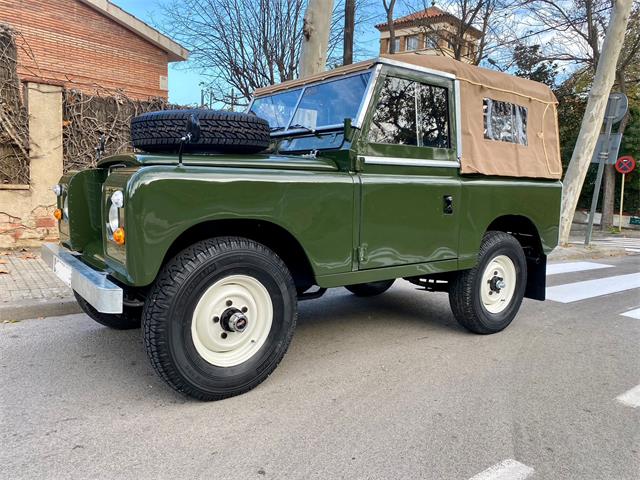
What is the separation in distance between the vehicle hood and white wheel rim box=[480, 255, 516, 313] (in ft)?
6.60

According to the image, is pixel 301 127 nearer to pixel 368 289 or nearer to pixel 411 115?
pixel 411 115

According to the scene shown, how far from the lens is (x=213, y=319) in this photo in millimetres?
3025

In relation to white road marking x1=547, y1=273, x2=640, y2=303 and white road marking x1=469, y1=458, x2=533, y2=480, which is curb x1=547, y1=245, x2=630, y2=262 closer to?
white road marking x1=547, y1=273, x2=640, y2=303

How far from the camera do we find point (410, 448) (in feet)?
8.57

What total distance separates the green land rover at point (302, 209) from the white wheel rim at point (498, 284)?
17 millimetres

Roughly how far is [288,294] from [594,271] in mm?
7561

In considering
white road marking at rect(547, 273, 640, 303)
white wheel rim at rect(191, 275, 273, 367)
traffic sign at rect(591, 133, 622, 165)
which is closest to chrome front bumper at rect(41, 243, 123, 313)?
white wheel rim at rect(191, 275, 273, 367)

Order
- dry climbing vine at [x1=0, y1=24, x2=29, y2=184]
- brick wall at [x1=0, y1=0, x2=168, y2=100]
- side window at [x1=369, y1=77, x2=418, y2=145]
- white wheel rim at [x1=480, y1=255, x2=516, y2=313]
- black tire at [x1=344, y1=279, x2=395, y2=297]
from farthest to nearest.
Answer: brick wall at [x1=0, y1=0, x2=168, y2=100] → dry climbing vine at [x1=0, y1=24, x2=29, y2=184] → black tire at [x1=344, y1=279, x2=395, y2=297] → white wheel rim at [x1=480, y1=255, x2=516, y2=313] → side window at [x1=369, y1=77, x2=418, y2=145]

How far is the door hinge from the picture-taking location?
137 inches

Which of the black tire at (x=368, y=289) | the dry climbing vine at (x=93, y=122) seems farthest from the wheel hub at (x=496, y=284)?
the dry climbing vine at (x=93, y=122)

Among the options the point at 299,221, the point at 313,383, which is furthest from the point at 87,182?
the point at 313,383

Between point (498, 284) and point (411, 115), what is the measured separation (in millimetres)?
1845

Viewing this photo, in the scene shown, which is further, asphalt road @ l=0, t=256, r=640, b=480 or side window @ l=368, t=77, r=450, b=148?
side window @ l=368, t=77, r=450, b=148

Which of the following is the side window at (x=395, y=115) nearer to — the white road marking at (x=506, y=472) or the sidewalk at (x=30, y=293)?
the white road marking at (x=506, y=472)
